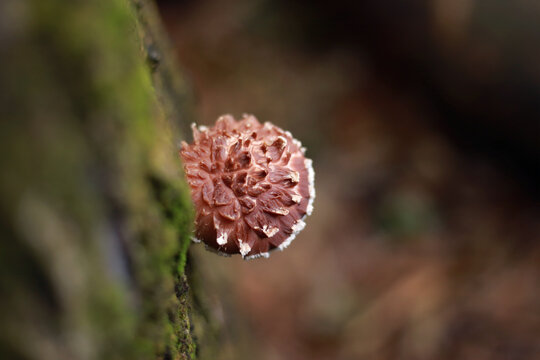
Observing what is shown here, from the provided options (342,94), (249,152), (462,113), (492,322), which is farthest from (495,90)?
(249,152)

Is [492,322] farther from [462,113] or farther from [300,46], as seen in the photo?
[300,46]

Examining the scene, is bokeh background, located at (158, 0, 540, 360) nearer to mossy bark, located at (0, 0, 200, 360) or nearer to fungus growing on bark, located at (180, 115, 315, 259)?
fungus growing on bark, located at (180, 115, 315, 259)

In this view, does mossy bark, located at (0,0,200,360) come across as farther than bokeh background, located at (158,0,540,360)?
No

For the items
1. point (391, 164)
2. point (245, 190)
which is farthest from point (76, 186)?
point (391, 164)

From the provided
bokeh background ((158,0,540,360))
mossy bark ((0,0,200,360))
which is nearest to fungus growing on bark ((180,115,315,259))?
mossy bark ((0,0,200,360))

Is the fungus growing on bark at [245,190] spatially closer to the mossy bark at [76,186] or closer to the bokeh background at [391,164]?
the mossy bark at [76,186]

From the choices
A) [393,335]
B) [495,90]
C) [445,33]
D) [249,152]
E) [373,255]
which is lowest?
[249,152]
